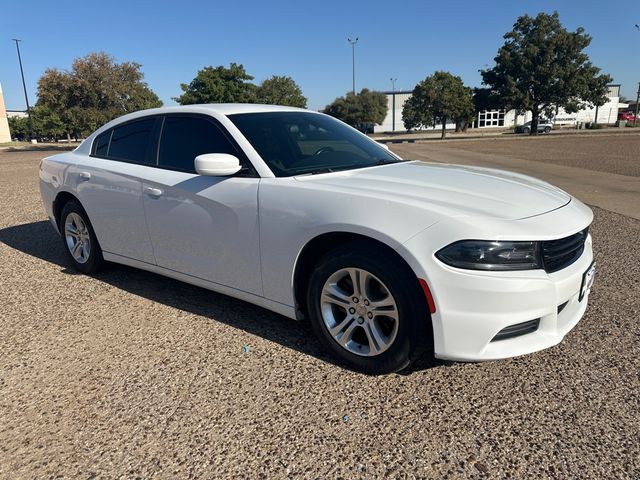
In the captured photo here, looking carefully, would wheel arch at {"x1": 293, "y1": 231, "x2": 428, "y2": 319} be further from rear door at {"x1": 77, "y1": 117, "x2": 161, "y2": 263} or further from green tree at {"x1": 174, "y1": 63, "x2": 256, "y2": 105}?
green tree at {"x1": 174, "y1": 63, "x2": 256, "y2": 105}

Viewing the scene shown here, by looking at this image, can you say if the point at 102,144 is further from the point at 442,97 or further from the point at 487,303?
the point at 442,97

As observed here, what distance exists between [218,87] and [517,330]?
137 ft

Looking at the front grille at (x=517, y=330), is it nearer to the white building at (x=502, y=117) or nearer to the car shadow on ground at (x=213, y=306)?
the car shadow on ground at (x=213, y=306)

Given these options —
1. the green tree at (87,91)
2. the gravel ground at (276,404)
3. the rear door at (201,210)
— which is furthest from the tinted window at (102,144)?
the green tree at (87,91)

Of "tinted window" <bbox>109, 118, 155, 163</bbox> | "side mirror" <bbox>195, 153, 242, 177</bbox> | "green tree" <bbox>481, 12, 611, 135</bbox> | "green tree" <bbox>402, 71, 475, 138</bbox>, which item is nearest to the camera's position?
"side mirror" <bbox>195, 153, 242, 177</bbox>

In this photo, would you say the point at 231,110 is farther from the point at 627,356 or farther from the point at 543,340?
the point at 627,356

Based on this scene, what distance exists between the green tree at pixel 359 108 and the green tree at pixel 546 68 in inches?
1222

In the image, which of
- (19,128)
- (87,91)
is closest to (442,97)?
(87,91)

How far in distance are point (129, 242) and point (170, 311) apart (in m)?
0.72

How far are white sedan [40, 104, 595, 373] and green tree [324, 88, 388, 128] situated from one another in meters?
75.1

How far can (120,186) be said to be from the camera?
399 centimetres

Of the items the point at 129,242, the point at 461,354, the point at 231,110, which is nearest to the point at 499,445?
the point at 461,354

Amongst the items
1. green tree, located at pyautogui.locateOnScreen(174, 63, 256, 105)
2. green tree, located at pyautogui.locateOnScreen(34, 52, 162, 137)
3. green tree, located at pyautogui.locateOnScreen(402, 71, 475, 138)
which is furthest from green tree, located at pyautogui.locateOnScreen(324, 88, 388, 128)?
green tree, located at pyautogui.locateOnScreen(34, 52, 162, 137)

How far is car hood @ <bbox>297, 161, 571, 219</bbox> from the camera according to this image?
2520mm
